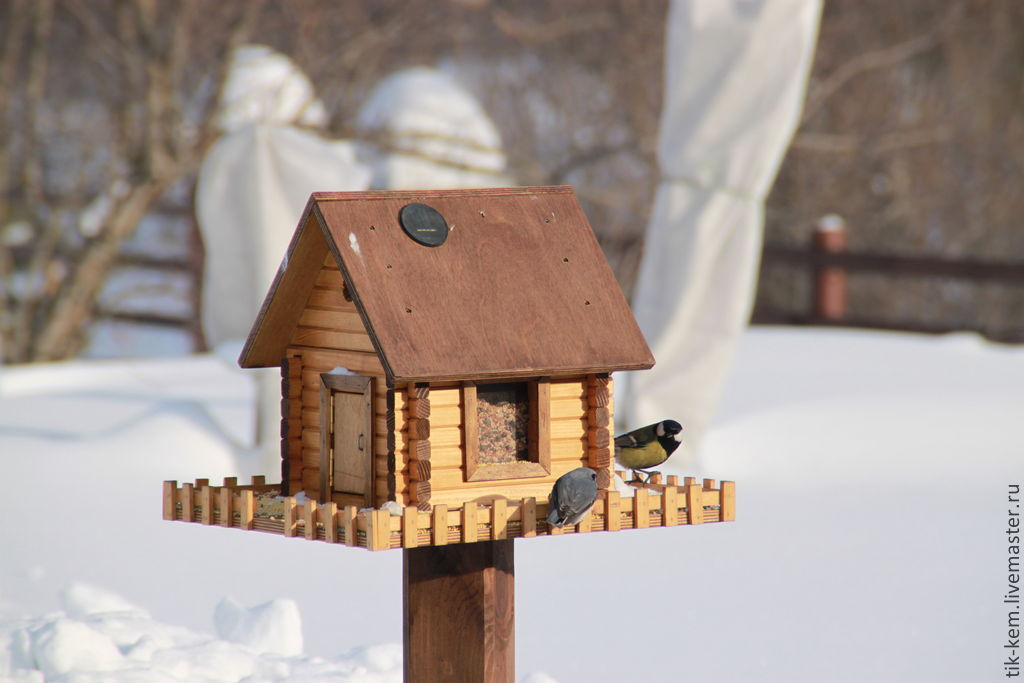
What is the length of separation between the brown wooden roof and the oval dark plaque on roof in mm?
16

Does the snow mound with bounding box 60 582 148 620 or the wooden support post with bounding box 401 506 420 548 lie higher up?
the wooden support post with bounding box 401 506 420 548

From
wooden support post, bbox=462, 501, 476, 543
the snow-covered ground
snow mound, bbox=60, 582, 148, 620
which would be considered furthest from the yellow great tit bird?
snow mound, bbox=60, 582, 148, 620

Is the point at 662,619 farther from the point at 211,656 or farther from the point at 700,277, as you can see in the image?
the point at 700,277

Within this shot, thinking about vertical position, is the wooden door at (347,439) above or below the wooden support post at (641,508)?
above

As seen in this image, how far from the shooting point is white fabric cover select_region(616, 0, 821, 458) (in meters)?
6.76

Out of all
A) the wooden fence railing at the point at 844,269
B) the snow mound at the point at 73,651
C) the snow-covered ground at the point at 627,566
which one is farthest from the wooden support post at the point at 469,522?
the wooden fence railing at the point at 844,269

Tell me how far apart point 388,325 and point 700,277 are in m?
4.25

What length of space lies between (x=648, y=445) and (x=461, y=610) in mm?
636

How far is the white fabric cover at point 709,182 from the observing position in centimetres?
676

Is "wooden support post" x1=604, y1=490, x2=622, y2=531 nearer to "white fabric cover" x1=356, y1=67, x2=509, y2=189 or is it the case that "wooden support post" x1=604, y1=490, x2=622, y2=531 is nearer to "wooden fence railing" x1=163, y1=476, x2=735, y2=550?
"wooden fence railing" x1=163, y1=476, x2=735, y2=550

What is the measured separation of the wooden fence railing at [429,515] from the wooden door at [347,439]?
0.46ft

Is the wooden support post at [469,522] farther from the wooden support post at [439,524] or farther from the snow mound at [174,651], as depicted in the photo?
the snow mound at [174,651]

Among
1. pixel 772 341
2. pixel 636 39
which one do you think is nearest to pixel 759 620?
pixel 772 341

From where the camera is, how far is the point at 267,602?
5188 mm
